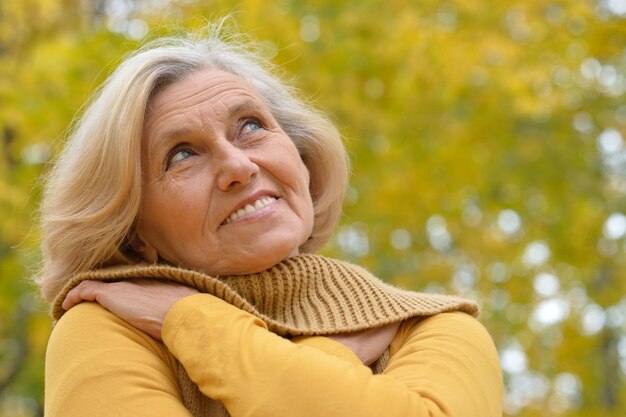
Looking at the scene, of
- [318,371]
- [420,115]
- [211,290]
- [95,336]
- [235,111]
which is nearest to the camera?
[318,371]

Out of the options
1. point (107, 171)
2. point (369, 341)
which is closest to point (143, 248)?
point (107, 171)

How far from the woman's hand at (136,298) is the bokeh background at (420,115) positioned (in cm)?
291

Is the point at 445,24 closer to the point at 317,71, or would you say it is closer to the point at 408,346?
the point at 317,71

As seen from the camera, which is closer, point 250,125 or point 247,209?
point 247,209

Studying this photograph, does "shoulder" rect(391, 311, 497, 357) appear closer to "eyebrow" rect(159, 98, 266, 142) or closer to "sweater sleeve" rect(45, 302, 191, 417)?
"sweater sleeve" rect(45, 302, 191, 417)

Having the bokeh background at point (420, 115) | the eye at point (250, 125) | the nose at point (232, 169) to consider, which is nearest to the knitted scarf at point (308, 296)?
the nose at point (232, 169)

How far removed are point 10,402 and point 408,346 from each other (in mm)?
9143

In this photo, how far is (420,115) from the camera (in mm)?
6766

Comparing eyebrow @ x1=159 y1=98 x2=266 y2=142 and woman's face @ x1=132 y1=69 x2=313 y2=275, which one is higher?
eyebrow @ x1=159 y1=98 x2=266 y2=142

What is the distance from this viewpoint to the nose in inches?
88.5

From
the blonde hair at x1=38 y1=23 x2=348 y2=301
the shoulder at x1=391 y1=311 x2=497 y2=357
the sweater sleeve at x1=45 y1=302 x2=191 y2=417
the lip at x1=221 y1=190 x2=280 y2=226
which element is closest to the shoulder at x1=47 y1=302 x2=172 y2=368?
the sweater sleeve at x1=45 y1=302 x2=191 y2=417

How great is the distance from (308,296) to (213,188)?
0.34m

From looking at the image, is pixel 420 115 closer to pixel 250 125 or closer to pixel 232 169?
pixel 250 125

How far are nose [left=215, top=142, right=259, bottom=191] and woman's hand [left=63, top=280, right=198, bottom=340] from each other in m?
0.26
